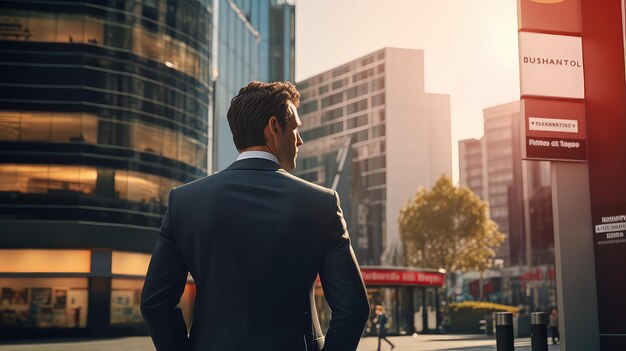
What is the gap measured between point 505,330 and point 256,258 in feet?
28.7

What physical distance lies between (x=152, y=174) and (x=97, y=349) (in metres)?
17.2

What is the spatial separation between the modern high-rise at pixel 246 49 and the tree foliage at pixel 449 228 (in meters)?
16.8

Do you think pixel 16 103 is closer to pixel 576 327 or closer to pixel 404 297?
pixel 404 297

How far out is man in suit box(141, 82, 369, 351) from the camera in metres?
2.58

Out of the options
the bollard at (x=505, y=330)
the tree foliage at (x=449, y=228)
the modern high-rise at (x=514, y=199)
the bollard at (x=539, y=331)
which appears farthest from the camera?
the modern high-rise at (x=514, y=199)

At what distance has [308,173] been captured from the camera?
353ft

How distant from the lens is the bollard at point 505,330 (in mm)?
10773

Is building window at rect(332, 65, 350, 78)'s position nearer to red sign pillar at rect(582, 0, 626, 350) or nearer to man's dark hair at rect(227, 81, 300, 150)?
red sign pillar at rect(582, 0, 626, 350)

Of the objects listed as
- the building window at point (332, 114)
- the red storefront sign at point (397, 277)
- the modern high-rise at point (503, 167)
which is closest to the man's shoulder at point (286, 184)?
the red storefront sign at point (397, 277)

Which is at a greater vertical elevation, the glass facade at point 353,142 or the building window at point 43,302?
the glass facade at point 353,142

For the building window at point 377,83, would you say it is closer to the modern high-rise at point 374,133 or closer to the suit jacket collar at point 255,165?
the modern high-rise at point 374,133

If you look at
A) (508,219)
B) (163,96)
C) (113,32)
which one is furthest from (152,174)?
(508,219)

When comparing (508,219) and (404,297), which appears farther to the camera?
(508,219)

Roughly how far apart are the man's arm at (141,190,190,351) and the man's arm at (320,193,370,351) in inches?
18.6
